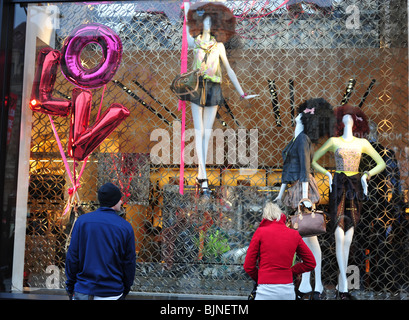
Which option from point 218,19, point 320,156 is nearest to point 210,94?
point 218,19

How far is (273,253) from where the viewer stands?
10.2ft

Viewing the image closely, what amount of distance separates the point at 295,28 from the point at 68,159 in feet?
9.15

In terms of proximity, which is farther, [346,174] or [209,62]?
[209,62]

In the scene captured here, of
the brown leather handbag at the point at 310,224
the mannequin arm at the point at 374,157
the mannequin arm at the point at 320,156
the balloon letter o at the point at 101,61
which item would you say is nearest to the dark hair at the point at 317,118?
the mannequin arm at the point at 320,156

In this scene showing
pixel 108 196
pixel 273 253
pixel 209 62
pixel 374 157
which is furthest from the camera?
pixel 209 62

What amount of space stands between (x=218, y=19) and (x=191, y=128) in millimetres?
1189

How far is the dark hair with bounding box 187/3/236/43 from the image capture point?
4.80 metres

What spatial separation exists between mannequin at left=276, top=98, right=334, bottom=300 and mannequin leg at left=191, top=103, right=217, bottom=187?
2.67ft

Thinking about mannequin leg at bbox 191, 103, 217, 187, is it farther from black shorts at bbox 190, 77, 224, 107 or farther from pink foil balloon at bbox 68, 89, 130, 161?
pink foil balloon at bbox 68, 89, 130, 161

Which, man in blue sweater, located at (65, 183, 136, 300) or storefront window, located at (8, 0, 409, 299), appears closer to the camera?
man in blue sweater, located at (65, 183, 136, 300)

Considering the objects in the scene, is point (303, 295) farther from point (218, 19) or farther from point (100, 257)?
point (218, 19)

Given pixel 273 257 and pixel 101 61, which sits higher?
pixel 101 61

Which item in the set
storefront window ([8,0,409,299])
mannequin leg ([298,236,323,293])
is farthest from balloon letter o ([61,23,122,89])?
mannequin leg ([298,236,323,293])
